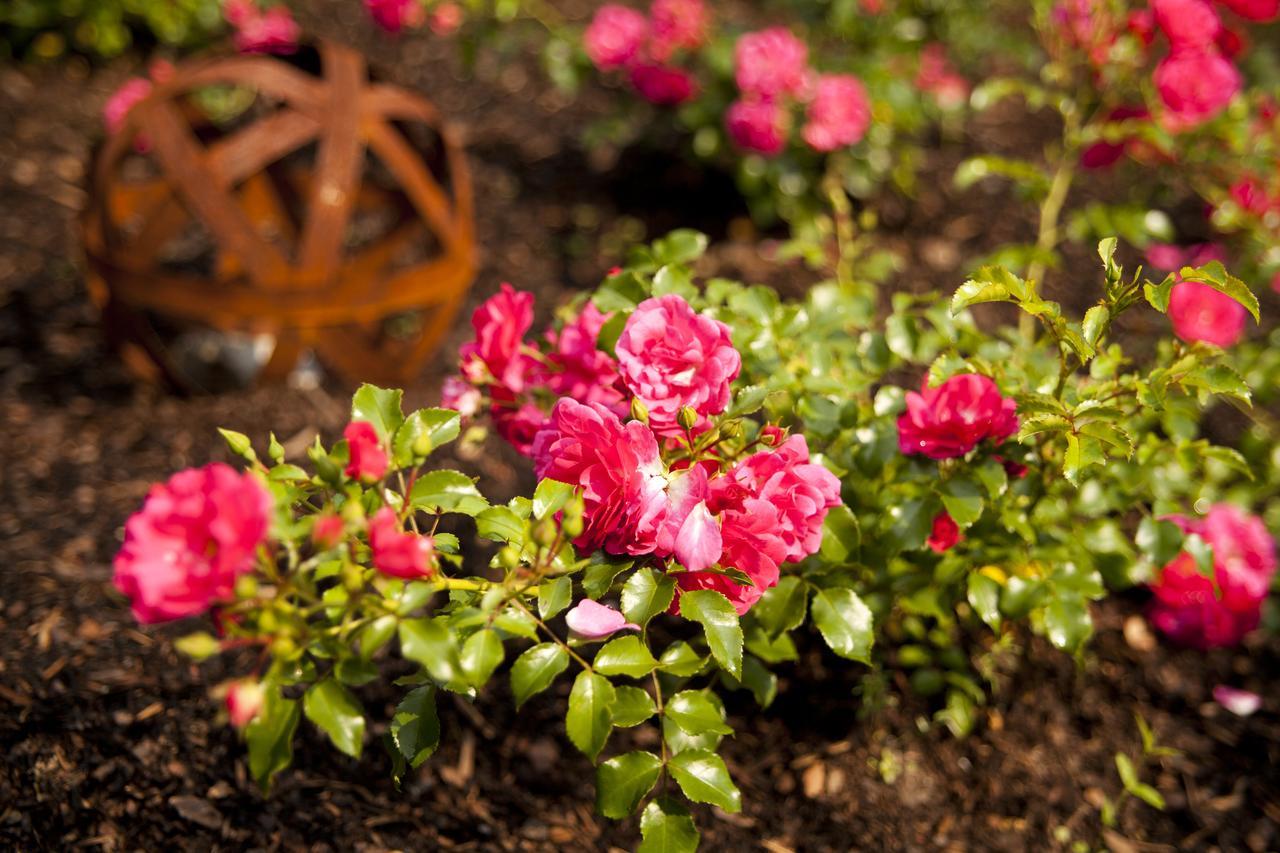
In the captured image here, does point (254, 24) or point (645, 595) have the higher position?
point (645, 595)

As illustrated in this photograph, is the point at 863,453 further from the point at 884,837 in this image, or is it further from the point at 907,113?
the point at 907,113

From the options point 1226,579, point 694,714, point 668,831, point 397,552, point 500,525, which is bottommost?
point 1226,579

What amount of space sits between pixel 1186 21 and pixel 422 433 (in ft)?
6.47

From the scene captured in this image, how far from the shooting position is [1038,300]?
119 centimetres

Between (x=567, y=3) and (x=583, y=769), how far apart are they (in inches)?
172

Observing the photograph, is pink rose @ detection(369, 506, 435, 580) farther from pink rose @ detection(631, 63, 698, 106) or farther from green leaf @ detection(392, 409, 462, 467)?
pink rose @ detection(631, 63, 698, 106)

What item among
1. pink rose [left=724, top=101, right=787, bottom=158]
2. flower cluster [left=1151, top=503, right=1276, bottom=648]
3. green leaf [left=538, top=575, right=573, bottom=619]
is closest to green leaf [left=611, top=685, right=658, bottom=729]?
green leaf [left=538, top=575, right=573, bottom=619]

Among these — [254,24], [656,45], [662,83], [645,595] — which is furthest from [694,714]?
[254,24]

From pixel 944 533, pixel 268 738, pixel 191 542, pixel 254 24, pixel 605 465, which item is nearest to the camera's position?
pixel 191 542

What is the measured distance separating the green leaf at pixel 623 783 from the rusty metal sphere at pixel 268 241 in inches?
54.4

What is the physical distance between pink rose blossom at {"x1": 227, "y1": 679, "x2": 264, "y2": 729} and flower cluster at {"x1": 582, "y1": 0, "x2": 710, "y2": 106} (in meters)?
2.75

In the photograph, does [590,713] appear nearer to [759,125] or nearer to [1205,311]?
[1205,311]

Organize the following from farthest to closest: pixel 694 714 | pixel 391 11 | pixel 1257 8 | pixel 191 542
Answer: pixel 391 11, pixel 1257 8, pixel 694 714, pixel 191 542

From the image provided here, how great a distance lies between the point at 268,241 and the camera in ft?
7.41
